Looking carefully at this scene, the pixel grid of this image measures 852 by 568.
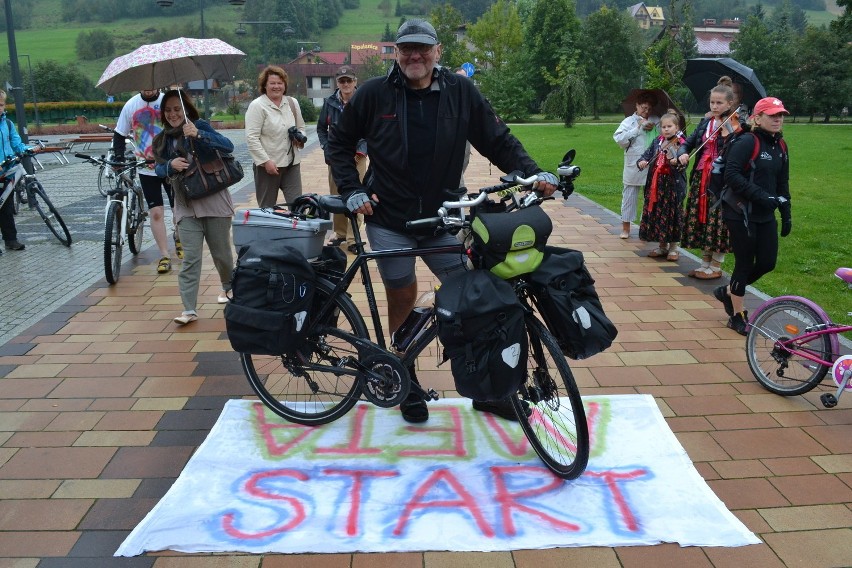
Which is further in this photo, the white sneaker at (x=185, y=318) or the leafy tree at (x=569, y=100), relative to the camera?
the leafy tree at (x=569, y=100)

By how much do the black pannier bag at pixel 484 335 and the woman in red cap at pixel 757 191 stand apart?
2727 millimetres

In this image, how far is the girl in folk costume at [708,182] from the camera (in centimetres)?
652

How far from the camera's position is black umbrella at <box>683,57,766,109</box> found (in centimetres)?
659

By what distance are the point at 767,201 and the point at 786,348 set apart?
46.5 inches

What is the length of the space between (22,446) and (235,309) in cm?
Answer: 142

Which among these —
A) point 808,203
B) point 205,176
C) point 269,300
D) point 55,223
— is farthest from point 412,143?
point 808,203

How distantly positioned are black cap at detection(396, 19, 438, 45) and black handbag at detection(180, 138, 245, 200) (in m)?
2.42

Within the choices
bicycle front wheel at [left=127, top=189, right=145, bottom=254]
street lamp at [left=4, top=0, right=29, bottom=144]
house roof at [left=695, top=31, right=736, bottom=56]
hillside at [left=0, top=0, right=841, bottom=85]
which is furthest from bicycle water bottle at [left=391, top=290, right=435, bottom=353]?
house roof at [left=695, top=31, right=736, bottom=56]

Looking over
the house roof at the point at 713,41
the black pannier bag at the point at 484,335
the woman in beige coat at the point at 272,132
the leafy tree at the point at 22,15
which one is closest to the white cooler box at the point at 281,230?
the black pannier bag at the point at 484,335

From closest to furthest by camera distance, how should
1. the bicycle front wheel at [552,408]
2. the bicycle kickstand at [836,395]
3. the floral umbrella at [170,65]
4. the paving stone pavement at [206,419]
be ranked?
the paving stone pavement at [206,419] < the bicycle front wheel at [552,408] < the bicycle kickstand at [836,395] < the floral umbrella at [170,65]

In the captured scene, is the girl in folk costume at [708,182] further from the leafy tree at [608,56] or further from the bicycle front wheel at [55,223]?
the leafy tree at [608,56]

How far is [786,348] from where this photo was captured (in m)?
4.29

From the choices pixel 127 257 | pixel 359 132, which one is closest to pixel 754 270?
pixel 359 132

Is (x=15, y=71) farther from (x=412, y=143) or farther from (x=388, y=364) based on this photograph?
(x=388, y=364)
